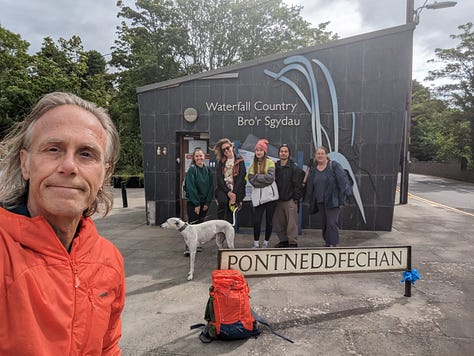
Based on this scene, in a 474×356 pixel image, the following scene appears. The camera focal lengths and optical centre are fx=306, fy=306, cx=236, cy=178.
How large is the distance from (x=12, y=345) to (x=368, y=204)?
8173 millimetres

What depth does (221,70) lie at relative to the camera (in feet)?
26.5

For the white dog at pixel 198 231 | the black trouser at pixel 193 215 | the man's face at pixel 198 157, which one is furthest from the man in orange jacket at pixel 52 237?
the black trouser at pixel 193 215

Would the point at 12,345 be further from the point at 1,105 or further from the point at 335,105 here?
the point at 1,105

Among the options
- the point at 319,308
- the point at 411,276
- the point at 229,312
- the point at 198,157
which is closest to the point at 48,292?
the point at 229,312

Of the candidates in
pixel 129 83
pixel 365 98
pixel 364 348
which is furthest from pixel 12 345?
pixel 129 83

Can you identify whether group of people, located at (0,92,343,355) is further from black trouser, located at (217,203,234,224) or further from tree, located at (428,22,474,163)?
tree, located at (428,22,474,163)

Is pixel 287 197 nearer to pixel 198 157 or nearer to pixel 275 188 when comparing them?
pixel 275 188

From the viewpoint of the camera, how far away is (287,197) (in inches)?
247

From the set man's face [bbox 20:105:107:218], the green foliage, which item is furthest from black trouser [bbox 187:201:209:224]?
the green foliage

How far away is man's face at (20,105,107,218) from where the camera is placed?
1.08 m

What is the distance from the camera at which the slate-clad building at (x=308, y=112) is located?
7.75m

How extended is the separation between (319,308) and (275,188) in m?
2.72

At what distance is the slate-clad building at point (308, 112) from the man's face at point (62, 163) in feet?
22.4

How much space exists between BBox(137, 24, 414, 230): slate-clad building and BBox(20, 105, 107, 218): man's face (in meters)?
6.82
